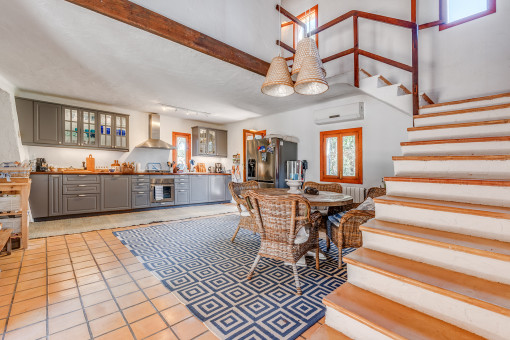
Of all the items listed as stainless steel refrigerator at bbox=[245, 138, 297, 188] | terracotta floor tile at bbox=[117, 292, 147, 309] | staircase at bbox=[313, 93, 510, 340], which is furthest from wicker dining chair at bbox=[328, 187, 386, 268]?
stainless steel refrigerator at bbox=[245, 138, 297, 188]

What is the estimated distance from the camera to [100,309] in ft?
5.78

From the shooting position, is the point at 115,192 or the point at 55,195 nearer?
the point at 55,195

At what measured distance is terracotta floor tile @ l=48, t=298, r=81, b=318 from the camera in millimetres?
1721

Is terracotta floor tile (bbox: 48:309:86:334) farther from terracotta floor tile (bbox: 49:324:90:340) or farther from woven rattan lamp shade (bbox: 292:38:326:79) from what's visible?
woven rattan lamp shade (bbox: 292:38:326:79)

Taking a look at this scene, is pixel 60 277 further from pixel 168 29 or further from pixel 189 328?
pixel 168 29

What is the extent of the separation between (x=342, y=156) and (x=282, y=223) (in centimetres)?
347

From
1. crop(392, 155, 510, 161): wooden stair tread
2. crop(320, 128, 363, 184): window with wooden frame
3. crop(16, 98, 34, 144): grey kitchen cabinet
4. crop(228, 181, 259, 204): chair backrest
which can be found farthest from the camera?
crop(320, 128, 363, 184): window with wooden frame

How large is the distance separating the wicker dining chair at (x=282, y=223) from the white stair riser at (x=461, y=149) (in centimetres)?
143

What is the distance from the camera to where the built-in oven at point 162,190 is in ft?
19.3

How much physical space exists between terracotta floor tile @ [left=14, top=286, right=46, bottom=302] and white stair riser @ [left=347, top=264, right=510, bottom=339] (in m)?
2.64

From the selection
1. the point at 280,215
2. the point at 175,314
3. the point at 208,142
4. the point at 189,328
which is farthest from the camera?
the point at 208,142

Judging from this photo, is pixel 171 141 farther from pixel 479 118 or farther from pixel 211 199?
pixel 479 118

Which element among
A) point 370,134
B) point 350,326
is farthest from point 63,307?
point 370,134

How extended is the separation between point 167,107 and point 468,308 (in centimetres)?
632
